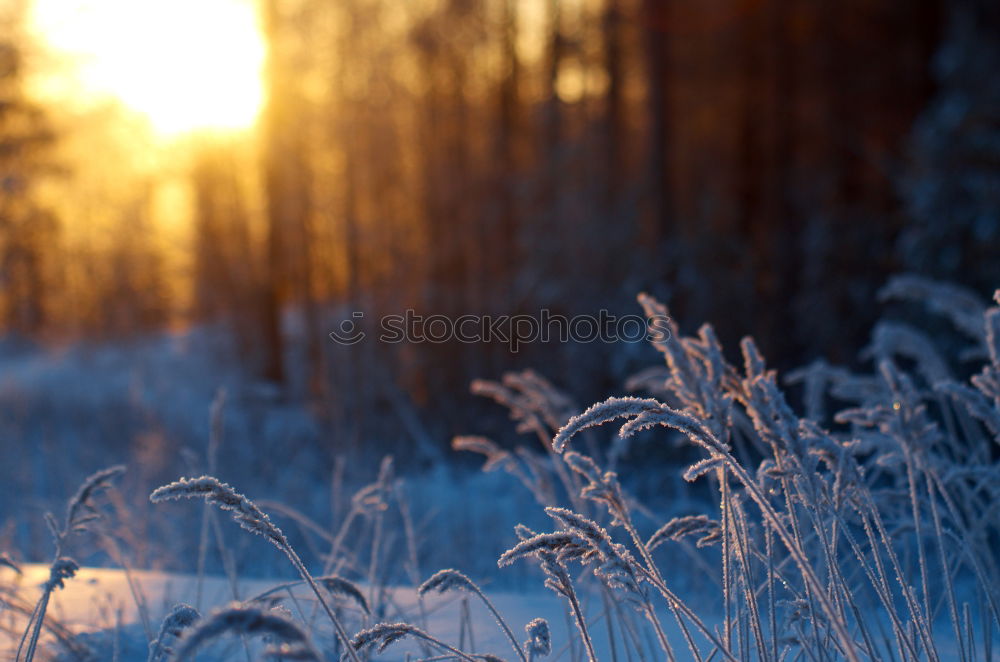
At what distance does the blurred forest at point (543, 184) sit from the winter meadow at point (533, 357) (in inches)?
2.9

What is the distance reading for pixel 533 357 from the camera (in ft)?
30.8

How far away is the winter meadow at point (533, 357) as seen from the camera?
5.61 ft

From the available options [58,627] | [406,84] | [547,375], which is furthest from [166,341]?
[58,627]

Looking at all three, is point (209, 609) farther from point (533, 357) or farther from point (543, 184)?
point (543, 184)

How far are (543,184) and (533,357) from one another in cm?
555

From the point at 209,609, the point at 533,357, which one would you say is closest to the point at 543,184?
the point at 533,357

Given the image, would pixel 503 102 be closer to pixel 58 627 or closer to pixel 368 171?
pixel 368 171

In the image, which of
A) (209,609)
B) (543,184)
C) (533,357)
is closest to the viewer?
(209,609)

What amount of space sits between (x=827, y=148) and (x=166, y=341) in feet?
57.3

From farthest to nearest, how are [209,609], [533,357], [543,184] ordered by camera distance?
[543,184]
[533,357]
[209,609]

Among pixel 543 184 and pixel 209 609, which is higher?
pixel 543 184

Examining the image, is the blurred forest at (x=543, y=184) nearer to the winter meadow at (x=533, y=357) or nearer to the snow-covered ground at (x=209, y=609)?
the winter meadow at (x=533, y=357)

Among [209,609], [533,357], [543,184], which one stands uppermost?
[543,184]

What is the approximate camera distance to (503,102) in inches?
614
